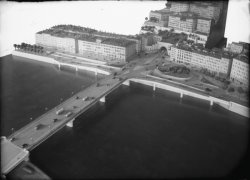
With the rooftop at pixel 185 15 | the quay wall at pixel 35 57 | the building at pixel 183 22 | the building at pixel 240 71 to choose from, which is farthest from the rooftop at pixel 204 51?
the quay wall at pixel 35 57

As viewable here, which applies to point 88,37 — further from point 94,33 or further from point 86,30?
point 86,30

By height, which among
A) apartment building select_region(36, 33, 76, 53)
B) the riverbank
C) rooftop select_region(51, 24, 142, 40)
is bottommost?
the riverbank

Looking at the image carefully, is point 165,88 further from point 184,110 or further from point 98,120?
point 98,120

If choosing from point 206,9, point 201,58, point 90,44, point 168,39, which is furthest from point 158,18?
point 201,58

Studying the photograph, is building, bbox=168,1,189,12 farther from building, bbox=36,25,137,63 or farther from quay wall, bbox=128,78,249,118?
quay wall, bbox=128,78,249,118

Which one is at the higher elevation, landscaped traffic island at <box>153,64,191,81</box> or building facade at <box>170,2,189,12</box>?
building facade at <box>170,2,189,12</box>

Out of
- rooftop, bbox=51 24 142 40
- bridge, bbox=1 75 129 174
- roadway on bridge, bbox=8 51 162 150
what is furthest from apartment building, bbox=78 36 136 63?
bridge, bbox=1 75 129 174
